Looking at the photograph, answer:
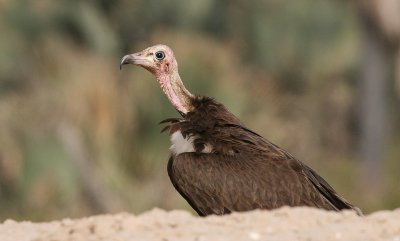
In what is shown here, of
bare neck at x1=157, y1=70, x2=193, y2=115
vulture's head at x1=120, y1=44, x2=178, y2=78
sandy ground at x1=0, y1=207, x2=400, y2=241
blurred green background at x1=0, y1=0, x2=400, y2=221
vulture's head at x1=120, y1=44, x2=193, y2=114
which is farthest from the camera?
blurred green background at x1=0, y1=0, x2=400, y2=221

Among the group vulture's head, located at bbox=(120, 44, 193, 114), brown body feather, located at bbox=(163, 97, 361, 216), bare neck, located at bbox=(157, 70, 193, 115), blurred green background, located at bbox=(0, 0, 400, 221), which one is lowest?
brown body feather, located at bbox=(163, 97, 361, 216)

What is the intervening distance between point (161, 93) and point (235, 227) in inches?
480

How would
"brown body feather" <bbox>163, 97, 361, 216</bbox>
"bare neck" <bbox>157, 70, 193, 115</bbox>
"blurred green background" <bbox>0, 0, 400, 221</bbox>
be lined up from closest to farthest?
"brown body feather" <bbox>163, 97, 361, 216</bbox>, "bare neck" <bbox>157, 70, 193, 115</bbox>, "blurred green background" <bbox>0, 0, 400, 221</bbox>

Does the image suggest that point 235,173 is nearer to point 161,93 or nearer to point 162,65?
point 162,65

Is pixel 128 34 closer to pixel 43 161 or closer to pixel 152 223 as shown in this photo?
pixel 43 161

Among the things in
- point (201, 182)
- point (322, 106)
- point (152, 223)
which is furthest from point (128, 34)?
point (152, 223)

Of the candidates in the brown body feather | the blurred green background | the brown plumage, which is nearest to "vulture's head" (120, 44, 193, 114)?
the brown plumage

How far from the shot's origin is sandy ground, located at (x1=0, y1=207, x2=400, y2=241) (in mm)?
9578

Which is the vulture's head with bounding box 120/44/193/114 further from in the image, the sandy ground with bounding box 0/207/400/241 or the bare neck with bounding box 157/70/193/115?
the sandy ground with bounding box 0/207/400/241

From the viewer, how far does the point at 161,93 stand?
2198cm

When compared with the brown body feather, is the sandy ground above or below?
below

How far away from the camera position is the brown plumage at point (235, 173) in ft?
39.7

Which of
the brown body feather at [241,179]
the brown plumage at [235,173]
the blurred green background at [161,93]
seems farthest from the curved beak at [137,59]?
the blurred green background at [161,93]

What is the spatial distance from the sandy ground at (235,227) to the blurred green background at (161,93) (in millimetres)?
11307
